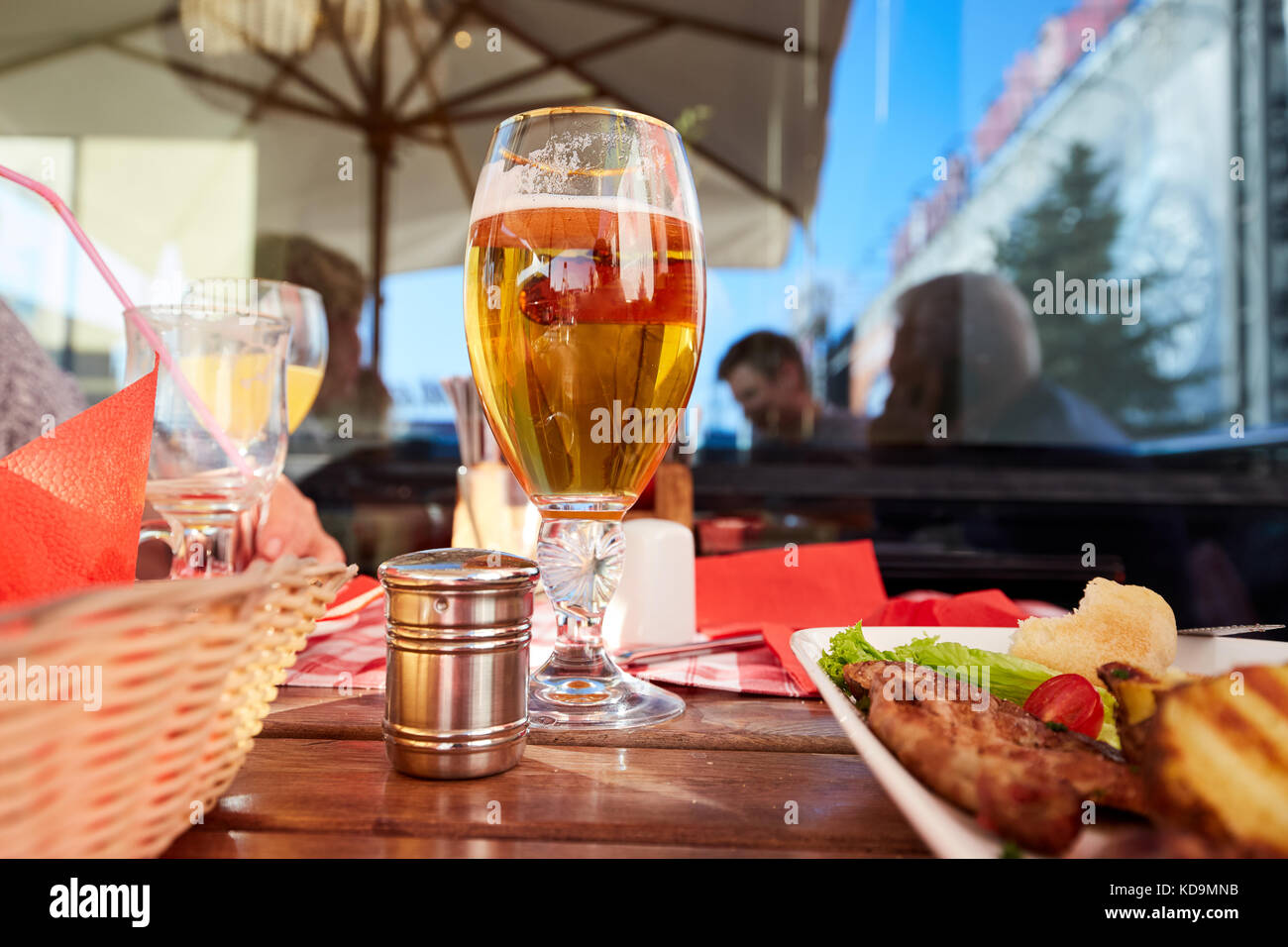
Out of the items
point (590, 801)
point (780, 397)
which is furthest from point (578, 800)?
point (780, 397)

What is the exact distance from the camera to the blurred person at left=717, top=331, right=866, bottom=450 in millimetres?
4000

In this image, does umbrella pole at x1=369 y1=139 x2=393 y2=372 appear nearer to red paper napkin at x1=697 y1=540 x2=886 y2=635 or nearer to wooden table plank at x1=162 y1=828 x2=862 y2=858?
red paper napkin at x1=697 y1=540 x2=886 y2=635

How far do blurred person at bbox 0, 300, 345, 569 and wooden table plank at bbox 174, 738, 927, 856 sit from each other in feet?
2.24

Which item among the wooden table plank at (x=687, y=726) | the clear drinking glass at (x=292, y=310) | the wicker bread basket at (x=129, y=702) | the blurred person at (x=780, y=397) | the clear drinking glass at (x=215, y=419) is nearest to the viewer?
the wicker bread basket at (x=129, y=702)

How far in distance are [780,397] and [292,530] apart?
A: 3090mm

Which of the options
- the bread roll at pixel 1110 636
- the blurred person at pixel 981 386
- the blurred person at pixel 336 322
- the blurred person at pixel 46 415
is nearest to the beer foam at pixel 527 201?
the bread roll at pixel 1110 636

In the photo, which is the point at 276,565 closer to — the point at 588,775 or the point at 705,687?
the point at 588,775

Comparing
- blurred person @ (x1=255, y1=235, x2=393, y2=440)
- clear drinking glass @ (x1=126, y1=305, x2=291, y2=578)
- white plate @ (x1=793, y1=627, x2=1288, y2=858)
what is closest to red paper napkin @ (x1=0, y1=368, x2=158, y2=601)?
clear drinking glass @ (x1=126, y1=305, x2=291, y2=578)

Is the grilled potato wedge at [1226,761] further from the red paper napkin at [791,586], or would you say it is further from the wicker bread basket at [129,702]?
the red paper napkin at [791,586]

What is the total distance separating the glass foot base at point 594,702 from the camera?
0.67 metres

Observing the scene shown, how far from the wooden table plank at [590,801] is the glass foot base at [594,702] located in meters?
0.05

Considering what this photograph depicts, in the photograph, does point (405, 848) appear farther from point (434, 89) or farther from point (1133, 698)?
point (434, 89)
